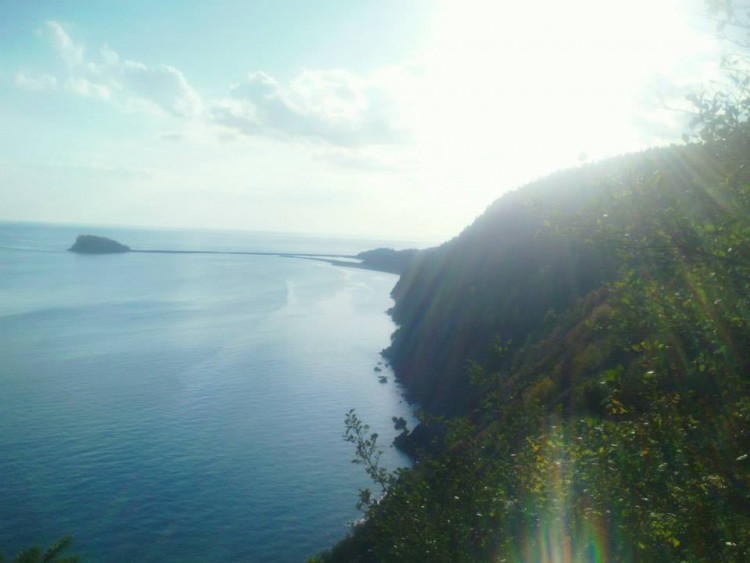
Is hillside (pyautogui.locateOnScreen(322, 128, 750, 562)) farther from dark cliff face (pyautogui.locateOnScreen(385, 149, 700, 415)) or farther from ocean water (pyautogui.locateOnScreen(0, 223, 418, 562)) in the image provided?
dark cliff face (pyautogui.locateOnScreen(385, 149, 700, 415))

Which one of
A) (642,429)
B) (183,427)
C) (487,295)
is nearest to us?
(642,429)

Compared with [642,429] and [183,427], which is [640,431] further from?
[183,427]

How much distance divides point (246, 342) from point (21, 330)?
31.5 m

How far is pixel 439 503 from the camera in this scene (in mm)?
9742

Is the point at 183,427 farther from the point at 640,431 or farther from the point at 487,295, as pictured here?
the point at 640,431

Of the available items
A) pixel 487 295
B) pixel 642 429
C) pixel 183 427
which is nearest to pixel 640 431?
pixel 642 429

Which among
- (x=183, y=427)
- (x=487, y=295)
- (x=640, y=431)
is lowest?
(x=183, y=427)

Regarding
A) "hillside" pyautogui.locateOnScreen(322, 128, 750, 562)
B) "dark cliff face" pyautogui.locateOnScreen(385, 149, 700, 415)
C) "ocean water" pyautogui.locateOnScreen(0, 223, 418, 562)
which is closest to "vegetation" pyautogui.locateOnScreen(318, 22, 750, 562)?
"hillside" pyautogui.locateOnScreen(322, 128, 750, 562)

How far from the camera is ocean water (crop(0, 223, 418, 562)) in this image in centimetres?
3331

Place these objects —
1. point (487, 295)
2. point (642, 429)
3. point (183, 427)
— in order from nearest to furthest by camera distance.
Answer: point (642, 429), point (183, 427), point (487, 295)

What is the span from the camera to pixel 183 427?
47.1 meters

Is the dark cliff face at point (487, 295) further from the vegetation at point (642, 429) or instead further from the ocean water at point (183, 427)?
the vegetation at point (642, 429)

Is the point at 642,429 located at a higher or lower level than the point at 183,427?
higher

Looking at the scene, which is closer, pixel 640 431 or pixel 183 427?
pixel 640 431
